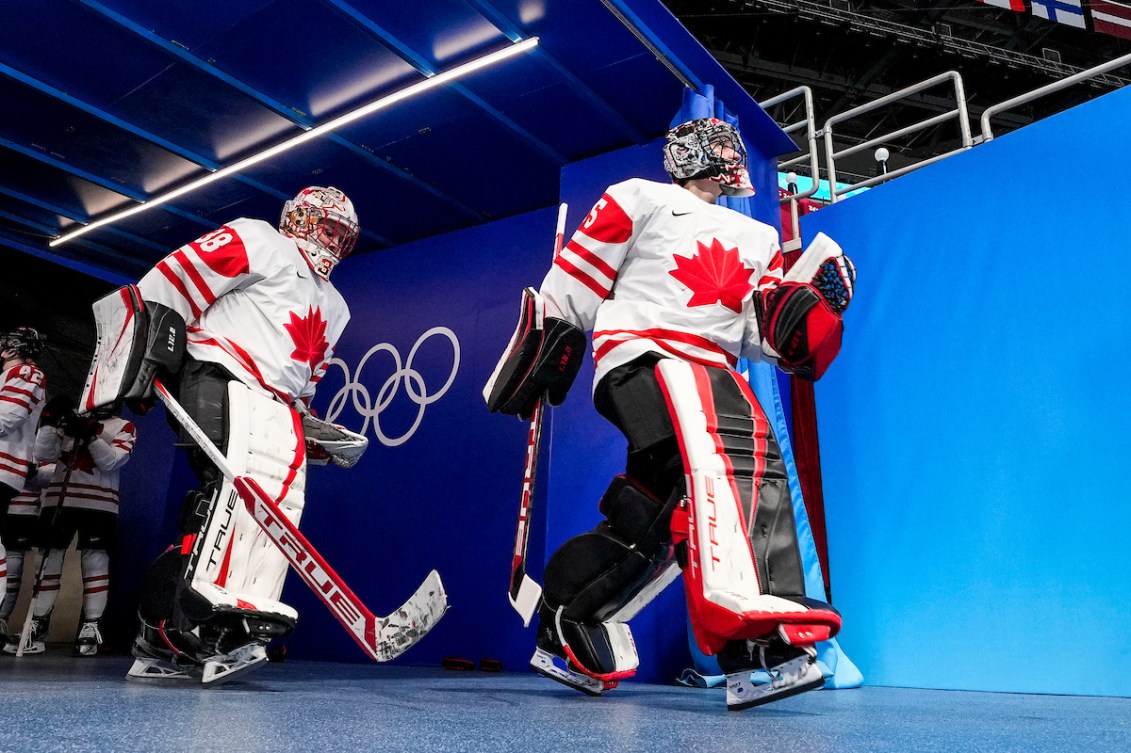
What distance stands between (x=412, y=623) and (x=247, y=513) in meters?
0.61

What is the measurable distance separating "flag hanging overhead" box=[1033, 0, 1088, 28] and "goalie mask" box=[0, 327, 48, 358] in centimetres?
926

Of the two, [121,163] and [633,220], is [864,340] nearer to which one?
[633,220]

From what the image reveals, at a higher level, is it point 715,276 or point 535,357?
point 715,276

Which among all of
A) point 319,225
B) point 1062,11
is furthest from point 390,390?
point 1062,11

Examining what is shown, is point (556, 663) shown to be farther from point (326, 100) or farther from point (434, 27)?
point (326, 100)

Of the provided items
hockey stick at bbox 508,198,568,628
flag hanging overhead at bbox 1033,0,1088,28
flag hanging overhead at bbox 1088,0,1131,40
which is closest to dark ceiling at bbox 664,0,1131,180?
flag hanging overhead at bbox 1088,0,1131,40

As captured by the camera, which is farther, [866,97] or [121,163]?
[866,97]

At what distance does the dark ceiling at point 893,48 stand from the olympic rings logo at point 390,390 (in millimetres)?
8898

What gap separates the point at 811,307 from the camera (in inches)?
88.9

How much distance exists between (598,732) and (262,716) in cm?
64

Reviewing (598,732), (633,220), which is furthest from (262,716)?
(633,220)

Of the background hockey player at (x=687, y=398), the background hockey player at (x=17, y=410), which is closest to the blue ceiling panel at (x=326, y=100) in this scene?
the background hockey player at (x=17, y=410)

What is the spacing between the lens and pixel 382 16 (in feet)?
11.4

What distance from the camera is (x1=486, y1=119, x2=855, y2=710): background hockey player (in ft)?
6.40
